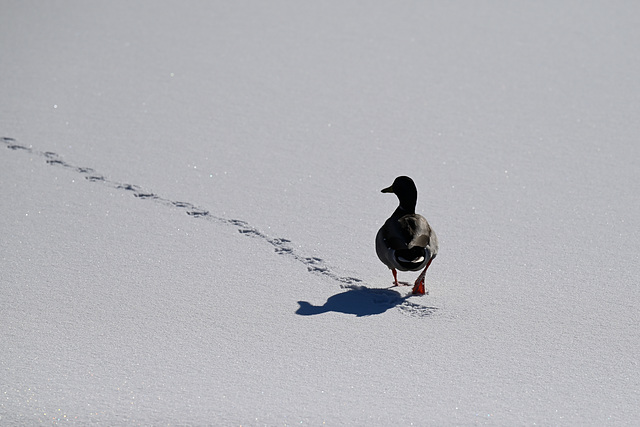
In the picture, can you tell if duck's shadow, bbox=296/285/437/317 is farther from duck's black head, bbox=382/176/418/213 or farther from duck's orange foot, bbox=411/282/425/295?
duck's black head, bbox=382/176/418/213

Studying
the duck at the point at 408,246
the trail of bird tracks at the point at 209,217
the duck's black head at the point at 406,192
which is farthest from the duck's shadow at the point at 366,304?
the duck's black head at the point at 406,192

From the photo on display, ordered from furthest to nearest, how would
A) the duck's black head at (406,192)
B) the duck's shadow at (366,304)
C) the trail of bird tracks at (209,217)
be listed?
the duck's black head at (406,192), the trail of bird tracks at (209,217), the duck's shadow at (366,304)

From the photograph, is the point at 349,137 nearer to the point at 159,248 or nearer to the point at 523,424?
the point at 159,248

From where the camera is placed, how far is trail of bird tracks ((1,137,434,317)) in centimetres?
421

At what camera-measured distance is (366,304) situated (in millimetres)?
3941

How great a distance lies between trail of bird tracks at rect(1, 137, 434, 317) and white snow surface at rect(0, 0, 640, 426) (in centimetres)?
2

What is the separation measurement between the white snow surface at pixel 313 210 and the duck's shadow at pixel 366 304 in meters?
0.02

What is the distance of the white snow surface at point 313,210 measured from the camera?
125 inches

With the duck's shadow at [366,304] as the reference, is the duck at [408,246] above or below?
above

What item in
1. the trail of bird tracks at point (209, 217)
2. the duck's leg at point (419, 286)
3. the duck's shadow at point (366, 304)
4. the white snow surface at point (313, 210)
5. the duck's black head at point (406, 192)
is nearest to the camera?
the white snow surface at point (313, 210)

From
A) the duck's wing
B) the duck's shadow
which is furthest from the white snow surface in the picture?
the duck's wing

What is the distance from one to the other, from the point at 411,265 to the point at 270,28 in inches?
221

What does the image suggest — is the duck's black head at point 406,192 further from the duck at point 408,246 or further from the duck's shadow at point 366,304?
the duck's shadow at point 366,304

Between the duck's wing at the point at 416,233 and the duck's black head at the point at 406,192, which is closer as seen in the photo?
the duck's wing at the point at 416,233
